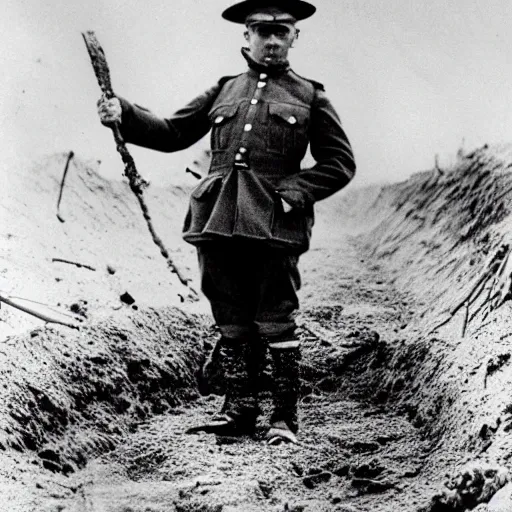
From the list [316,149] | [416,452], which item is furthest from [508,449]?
[316,149]

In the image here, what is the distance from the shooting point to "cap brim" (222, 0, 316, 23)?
277cm

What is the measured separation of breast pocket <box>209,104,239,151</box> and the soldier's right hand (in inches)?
11.9

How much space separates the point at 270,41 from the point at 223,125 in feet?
0.97

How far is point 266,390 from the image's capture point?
3.15 metres

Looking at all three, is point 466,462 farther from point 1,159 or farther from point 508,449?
point 1,159

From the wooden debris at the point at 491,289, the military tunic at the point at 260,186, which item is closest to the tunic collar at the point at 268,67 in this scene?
the military tunic at the point at 260,186

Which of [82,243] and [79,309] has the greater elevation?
[82,243]

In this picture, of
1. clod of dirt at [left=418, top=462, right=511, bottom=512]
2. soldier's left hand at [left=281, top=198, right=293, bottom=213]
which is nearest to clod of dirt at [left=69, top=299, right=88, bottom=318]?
soldier's left hand at [left=281, top=198, right=293, bottom=213]

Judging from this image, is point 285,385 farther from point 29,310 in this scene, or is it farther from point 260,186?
point 29,310

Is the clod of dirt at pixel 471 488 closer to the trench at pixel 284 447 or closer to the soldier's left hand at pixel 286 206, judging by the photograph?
the trench at pixel 284 447

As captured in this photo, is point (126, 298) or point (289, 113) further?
point (126, 298)

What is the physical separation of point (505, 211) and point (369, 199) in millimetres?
1821

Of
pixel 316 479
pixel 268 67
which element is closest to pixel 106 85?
pixel 268 67

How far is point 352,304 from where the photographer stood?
12.6 feet
